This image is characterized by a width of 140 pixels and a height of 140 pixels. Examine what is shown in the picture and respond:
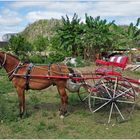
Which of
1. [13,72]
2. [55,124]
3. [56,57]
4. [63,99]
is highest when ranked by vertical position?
[13,72]

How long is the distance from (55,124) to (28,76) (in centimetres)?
133

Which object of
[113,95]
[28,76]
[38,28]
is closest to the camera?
[113,95]

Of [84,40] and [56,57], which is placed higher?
[84,40]

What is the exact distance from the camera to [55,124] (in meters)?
7.85

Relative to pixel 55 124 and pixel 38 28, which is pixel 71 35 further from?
pixel 38 28

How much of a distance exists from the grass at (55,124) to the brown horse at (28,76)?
1.23ft

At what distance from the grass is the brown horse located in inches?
14.8

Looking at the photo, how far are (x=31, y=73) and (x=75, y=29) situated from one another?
59.1 feet

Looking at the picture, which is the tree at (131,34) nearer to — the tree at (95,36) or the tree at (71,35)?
Result: the tree at (95,36)

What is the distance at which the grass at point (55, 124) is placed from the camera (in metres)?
7.04

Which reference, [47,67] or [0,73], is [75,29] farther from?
[47,67]

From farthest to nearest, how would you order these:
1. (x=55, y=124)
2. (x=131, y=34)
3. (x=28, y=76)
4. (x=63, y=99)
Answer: (x=131, y=34) → (x=63, y=99) → (x=28, y=76) → (x=55, y=124)

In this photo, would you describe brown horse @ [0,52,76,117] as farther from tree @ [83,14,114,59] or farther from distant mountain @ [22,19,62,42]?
distant mountain @ [22,19,62,42]

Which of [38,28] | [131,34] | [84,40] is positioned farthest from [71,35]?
[38,28]
